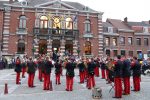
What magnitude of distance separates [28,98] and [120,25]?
43211 millimetres

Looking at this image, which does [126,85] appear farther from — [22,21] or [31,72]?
[22,21]

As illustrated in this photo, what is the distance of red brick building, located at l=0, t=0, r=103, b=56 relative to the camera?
136 feet

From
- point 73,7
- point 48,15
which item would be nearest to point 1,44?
point 48,15

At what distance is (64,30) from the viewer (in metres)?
42.7

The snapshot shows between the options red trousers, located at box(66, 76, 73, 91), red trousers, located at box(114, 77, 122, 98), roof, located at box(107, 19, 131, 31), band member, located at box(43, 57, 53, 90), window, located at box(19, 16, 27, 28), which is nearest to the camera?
red trousers, located at box(114, 77, 122, 98)

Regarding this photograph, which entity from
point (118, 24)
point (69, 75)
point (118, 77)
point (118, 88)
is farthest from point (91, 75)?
point (118, 24)

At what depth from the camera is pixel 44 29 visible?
137 ft

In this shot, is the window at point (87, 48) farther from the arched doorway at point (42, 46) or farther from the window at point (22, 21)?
the window at point (22, 21)

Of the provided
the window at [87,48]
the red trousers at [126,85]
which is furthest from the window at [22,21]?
the red trousers at [126,85]

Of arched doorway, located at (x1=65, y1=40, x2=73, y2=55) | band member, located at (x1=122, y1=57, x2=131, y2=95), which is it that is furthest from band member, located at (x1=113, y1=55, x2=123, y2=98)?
arched doorway, located at (x1=65, y1=40, x2=73, y2=55)

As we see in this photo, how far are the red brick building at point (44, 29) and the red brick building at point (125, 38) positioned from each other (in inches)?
277

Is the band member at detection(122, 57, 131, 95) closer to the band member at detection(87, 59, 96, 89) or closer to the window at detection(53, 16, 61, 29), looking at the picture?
the band member at detection(87, 59, 96, 89)

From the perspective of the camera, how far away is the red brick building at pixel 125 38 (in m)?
51.0

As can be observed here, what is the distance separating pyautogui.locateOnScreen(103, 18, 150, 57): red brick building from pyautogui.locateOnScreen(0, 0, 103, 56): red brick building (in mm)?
7041
